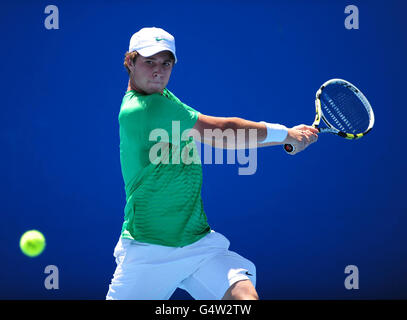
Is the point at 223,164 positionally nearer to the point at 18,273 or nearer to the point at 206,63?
the point at 206,63

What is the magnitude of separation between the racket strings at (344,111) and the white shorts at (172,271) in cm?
119

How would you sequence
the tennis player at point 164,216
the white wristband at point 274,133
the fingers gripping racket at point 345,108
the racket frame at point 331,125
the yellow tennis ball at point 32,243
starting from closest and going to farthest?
the tennis player at point 164,216
the white wristband at point 274,133
the racket frame at point 331,125
the fingers gripping racket at point 345,108
the yellow tennis ball at point 32,243

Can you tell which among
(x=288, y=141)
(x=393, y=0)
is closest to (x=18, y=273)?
(x=288, y=141)

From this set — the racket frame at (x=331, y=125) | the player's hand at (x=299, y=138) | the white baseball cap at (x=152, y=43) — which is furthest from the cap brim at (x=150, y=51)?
the racket frame at (x=331, y=125)

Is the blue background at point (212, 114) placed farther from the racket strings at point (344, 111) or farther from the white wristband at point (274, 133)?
the white wristband at point (274, 133)

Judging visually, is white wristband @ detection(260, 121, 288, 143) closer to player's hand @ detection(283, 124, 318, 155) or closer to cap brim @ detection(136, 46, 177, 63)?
player's hand @ detection(283, 124, 318, 155)

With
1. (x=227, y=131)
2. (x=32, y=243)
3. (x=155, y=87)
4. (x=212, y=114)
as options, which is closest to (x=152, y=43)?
(x=155, y=87)

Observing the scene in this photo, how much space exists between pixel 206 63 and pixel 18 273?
2132mm

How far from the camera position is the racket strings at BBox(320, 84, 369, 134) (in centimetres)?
340

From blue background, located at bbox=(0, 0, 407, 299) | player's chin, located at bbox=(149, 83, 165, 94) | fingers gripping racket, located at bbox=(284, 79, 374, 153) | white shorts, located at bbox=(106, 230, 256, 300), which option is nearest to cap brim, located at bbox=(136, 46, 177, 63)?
player's chin, located at bbox=(149, 83, 165, 94)

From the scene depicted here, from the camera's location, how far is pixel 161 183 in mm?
2529

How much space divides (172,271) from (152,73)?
2.68ft

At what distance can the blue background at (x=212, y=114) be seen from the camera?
4570 mm


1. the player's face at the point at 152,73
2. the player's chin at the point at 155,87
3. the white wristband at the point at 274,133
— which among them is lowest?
the white wristband at the point at 274,133
